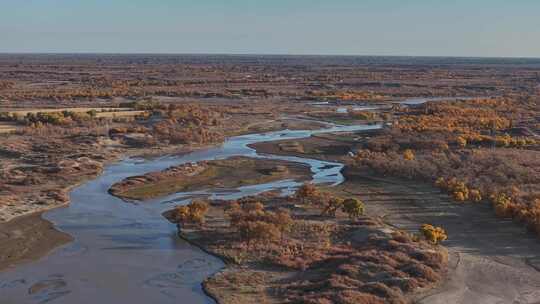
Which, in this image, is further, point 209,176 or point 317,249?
point 209,176

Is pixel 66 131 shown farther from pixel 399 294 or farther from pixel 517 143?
pixel 399 294

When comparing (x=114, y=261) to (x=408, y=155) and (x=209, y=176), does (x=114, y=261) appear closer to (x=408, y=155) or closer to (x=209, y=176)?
(x=209, y=176)

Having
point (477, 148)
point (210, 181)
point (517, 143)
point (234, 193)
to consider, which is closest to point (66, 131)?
point (210, 181)

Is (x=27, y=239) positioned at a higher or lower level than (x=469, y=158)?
lower

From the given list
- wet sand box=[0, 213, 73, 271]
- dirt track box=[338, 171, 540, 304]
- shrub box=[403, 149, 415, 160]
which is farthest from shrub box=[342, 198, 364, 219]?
shrub box=[403, 149, 415, 160]

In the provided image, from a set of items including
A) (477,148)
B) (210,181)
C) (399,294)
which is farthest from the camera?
(477,148)

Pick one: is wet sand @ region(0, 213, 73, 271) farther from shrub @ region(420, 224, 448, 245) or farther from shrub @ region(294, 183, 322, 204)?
shrub @ region(420, 224, 448, 245)

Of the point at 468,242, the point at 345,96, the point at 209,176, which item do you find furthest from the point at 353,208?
the point at 345,96
